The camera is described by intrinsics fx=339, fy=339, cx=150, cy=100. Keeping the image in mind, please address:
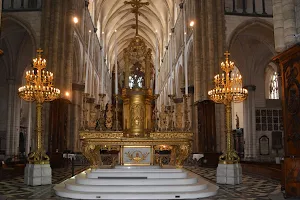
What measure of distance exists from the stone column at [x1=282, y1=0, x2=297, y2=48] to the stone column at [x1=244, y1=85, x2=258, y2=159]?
719 inches

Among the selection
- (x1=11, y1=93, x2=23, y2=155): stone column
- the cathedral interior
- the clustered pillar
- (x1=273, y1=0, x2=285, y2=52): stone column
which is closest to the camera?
(x1=273, y1=0, x2=285, y2=52): stone column

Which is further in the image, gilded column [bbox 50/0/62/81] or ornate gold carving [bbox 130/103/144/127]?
gilded column [bbox 50/0/62/81]

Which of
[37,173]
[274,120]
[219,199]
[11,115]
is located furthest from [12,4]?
[274,120]

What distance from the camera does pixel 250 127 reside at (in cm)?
2583

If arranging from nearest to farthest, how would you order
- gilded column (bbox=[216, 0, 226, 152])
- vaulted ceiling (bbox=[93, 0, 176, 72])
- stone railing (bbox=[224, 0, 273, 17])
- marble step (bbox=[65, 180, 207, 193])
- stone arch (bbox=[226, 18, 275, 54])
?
marble step (bbox=[65, 180, 207, 193]) < gilded column (bbox=[216, 0, 226, 152]) < stone arch (bbox=[226, 18, 275, 54]) < stone railing (bbox=[224, 0, 273, 17]) < vaulted ceiling (bbox=[93, 0, 176, 72])

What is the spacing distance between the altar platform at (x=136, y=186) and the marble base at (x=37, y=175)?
2.10 metres

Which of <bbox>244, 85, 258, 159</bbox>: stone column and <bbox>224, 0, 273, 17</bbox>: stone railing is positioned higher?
<bbox>224, 0, 273, 17</bbox>: stone railing

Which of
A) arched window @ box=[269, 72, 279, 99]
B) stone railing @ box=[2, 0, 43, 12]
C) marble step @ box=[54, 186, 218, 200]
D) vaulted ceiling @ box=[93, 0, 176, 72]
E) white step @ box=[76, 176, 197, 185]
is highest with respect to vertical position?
vaulted ceiling @ box=[93, 0, 176, 72]

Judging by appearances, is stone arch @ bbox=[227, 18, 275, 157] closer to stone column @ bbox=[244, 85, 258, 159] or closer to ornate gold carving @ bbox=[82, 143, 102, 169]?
stone column @ bbox=[244, 85, 258, 159]

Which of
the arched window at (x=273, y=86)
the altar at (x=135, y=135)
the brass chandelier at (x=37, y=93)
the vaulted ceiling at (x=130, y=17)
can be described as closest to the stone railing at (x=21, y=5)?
the brass chandelier at (x=37, y=93)

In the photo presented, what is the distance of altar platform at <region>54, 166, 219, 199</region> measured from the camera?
763cm

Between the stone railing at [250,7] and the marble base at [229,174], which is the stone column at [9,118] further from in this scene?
the marble base at [229,174]

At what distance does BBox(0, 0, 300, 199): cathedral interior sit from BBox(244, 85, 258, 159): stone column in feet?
0.26

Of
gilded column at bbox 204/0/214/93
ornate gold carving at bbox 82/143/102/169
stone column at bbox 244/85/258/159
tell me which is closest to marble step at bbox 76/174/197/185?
ornate gold carving at bbox 82/143/102/169
